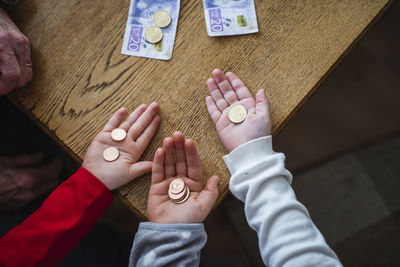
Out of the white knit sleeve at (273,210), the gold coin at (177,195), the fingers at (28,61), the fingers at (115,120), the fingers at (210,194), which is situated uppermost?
the fingers at (28,61)

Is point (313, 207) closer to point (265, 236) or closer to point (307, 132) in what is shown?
point (307, 132)

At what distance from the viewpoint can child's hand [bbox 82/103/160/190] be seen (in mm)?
900

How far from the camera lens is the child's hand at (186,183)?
0.88 metres

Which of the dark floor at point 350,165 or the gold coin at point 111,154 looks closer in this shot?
the gold coin at point 111,154

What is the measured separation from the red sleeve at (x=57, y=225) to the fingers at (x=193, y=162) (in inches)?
10.4

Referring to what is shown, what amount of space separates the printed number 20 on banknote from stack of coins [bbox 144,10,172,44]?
5.5 inches

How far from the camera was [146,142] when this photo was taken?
36.7 inches

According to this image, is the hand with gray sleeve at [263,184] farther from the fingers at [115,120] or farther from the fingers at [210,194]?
the fingers at [115,120]

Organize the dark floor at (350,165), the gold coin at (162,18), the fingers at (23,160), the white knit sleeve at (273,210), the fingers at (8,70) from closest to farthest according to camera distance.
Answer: the white knit sleeve at (273,210)
the fingers at (8,70)
the gold coin at (162,18)
the fingers at (23,160)
the dark floor at (350,165)

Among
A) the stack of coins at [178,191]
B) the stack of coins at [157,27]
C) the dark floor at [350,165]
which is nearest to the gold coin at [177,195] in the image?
the stack of coins at [178,191]

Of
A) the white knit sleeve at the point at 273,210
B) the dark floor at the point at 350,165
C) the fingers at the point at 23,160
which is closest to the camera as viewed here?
the white knit sleeve at the point at 273,210

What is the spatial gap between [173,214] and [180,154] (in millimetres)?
182

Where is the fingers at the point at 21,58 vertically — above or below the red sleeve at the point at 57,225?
above

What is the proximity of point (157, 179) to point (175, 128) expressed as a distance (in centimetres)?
17
